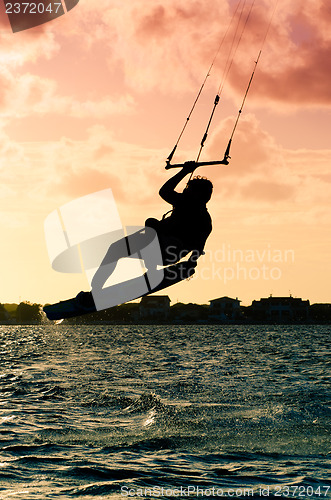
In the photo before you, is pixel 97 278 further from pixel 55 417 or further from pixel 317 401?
pixel 317 401

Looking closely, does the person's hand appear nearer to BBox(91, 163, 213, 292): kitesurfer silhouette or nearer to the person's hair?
BBox(91, 163, 213, 292): kitesurfer silhouette

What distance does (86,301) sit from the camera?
12641 mm

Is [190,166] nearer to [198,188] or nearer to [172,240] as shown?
[198,188]

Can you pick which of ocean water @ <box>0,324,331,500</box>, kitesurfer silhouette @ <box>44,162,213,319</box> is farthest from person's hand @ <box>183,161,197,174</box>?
ocean water @ <box>0,324,331,500</box>

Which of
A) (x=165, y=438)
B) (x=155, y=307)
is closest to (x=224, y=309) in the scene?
(x=155, y=307)

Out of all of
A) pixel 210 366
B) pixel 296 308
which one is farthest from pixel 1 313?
pixel 210 366

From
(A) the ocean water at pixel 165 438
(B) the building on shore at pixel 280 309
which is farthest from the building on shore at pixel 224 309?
(A) the ocean water at pixel 165 438

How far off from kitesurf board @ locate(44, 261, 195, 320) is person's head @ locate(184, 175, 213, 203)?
160cm

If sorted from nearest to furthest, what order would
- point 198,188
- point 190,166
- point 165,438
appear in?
point 190,166 < point 198,188 < point 165,438

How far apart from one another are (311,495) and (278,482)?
999 millimetres

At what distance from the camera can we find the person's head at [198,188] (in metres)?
11.2

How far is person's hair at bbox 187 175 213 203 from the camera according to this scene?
1123cm

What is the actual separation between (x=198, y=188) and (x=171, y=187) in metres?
0.60

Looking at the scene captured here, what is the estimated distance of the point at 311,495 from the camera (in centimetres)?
1293
